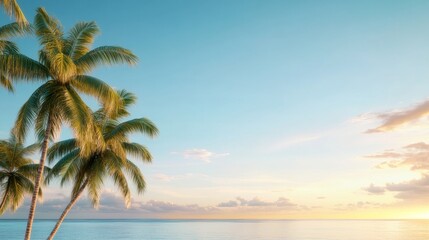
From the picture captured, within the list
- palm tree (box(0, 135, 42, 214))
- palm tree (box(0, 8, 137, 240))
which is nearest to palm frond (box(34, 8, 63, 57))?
palm tree (box(0, 8, 137, 240))

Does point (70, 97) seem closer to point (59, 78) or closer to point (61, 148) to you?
point (59, 78)

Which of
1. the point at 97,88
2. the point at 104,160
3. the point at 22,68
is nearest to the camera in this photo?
the point at 22,68

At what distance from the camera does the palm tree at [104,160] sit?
21422 millimetres

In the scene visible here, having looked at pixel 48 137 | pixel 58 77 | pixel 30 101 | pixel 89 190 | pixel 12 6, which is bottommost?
pixel 89 190

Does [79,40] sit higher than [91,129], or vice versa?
[79,40]

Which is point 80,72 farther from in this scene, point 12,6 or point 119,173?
point 119,173

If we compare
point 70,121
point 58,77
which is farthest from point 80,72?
point 70,121

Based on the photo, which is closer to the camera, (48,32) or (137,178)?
(48,32)

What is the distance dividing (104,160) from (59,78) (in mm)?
6233

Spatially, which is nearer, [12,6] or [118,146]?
[12,6]

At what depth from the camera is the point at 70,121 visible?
54.3 feet

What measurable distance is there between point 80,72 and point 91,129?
2.54 meters

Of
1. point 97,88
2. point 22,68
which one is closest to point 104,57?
point 97,88

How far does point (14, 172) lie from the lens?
27.1 metres
